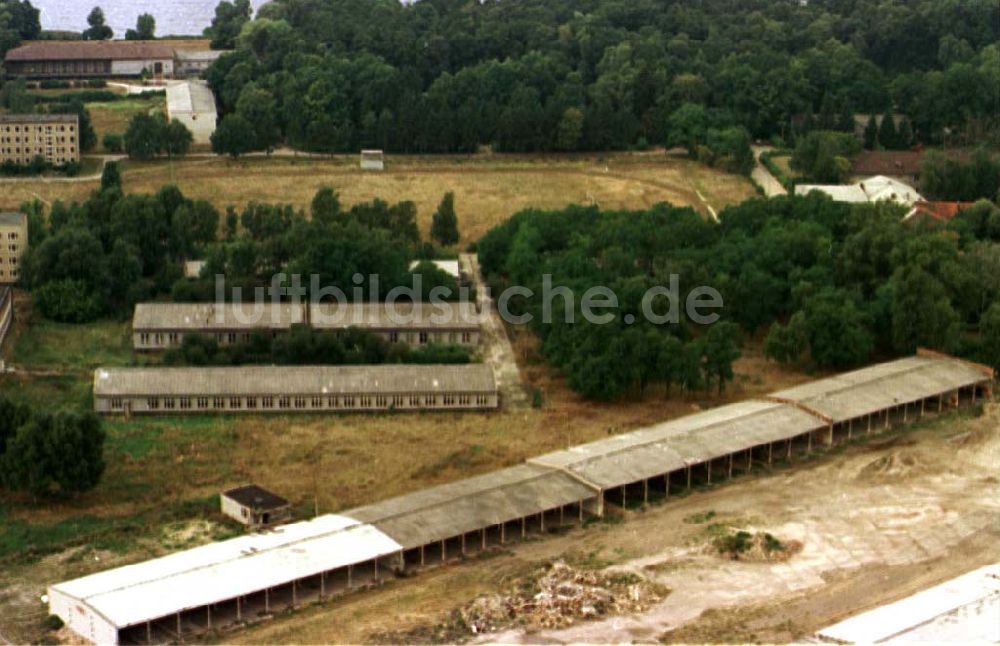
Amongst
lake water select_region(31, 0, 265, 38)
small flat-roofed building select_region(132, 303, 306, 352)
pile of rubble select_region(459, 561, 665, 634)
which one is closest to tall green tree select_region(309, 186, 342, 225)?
small flat-roofed building select_region(132, 303, 306, 352)

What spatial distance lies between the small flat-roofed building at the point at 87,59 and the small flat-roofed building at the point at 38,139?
12.9m

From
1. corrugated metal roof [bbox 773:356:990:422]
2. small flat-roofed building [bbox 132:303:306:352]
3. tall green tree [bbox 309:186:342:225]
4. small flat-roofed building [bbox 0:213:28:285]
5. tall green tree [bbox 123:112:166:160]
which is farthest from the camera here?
tall green tree [bbox 123:112:166:160]

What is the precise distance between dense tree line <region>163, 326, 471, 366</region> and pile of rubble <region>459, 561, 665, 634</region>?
12855 millimetres

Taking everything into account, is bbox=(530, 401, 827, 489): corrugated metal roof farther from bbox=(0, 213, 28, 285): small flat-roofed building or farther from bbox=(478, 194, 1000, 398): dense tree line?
bbox=(0, 213, 28, 285): small flat-roofed building

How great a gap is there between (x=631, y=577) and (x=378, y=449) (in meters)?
9.01

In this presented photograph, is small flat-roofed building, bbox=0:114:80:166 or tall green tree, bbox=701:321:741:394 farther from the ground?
small flat-roofed building, bbox=0:114:80:166

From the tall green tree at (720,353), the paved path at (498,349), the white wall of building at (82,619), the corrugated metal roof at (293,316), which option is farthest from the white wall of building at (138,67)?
the white wall of building at (82,619)

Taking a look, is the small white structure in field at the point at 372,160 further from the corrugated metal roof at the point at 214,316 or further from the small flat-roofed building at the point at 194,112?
the corrugated metal roof at the point at 214,316

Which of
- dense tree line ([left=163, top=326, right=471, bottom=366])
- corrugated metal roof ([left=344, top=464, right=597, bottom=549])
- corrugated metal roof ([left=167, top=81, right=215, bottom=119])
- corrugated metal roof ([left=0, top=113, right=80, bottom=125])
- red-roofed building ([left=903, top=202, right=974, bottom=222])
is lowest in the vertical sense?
corrugated metal roof ([left=344, top=464, right=597, bottom=549])

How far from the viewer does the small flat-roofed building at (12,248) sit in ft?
166

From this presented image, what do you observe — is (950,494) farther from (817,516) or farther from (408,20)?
(408,20)

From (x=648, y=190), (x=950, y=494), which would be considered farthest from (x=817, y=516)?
(x=648, y=190)

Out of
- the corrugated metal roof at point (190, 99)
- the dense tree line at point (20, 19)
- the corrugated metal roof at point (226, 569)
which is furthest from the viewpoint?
the dense tree line at point (20, 19)

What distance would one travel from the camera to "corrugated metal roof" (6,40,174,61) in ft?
259
